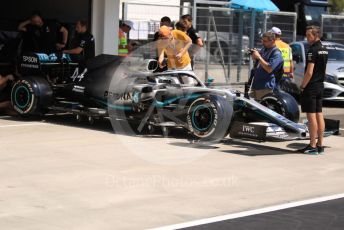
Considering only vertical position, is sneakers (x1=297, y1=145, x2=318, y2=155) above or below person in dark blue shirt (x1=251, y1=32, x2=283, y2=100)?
below

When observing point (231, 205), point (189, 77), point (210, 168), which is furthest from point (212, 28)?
point (231, 205)

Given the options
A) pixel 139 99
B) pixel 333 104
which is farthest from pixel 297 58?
pixel 139 99

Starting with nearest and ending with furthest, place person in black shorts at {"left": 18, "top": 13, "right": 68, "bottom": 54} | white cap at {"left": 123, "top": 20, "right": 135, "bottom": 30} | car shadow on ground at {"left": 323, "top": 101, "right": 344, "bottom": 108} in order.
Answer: person in black shorts at {"left": 18, "top": 13, "right": 68, "bottom": 54} → car shadow on ground at {"left": 323, "top": 101, "right": 344, "bottom": 108} → white cap at {"left": 123, "top": 20, "right": 135, "bottom": 30}

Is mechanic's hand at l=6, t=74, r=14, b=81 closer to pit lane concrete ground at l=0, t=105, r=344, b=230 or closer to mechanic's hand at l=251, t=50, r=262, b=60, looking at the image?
pit lane concrete ground at l=0, t=105, r=344, b=230

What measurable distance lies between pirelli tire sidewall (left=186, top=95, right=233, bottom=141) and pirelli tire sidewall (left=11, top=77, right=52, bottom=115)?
2725 mm

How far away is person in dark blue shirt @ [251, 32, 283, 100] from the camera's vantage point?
11.0 meters

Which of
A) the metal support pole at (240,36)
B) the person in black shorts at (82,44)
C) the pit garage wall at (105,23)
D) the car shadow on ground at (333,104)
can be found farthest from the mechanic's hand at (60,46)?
the metal support pole at (240,36)

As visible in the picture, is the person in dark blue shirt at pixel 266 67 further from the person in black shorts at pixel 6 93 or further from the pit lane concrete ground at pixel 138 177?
the person in black shorts at pixel 6 93

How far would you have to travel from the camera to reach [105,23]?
580 inches

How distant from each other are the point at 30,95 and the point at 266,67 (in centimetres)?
393

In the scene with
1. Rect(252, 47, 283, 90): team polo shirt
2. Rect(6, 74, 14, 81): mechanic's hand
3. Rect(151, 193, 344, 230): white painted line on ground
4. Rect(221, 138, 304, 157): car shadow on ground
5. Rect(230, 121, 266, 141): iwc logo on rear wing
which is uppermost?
Rect(252, 47, 283, 90): team polo shirt

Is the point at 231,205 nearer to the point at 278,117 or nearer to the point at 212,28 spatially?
the point at 278,117

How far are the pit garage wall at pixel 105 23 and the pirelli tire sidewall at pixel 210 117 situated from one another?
498 centimetres

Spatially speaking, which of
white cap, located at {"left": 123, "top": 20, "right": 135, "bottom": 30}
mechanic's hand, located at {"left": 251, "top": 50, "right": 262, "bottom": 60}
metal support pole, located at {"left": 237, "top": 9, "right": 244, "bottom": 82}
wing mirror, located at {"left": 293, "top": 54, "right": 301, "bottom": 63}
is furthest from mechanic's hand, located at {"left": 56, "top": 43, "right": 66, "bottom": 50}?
metal support pole, located at {"left": 237, "top": 9, "right": 244, "bottom": 82}
